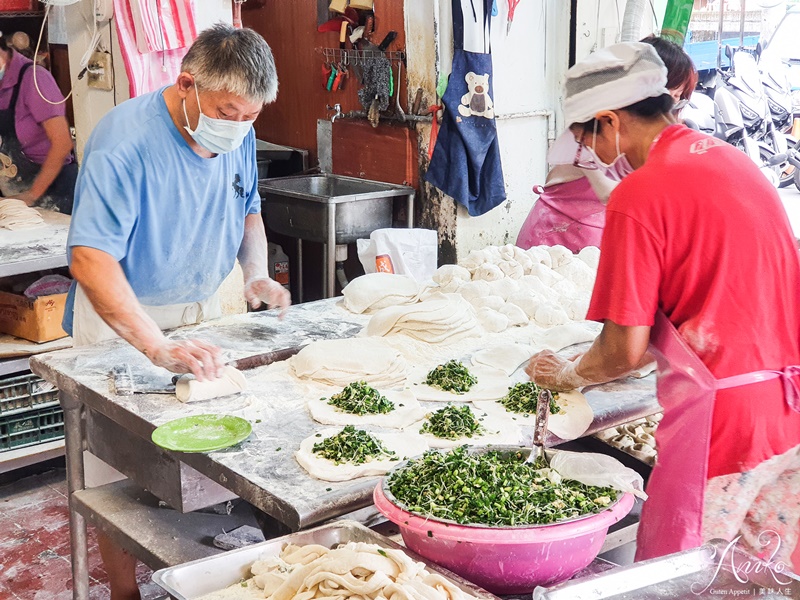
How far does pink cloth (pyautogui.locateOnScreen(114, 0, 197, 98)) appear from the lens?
449 centimetres

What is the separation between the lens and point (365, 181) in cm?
654

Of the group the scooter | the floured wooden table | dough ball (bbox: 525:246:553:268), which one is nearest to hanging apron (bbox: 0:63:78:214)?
the floured wooden table

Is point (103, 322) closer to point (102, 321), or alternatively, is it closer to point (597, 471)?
point (102, 321)

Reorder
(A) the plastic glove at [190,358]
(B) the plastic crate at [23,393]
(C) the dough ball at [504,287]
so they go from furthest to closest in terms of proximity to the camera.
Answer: (B) the plastic crate at [23,393] < (C) the dough ball at [504,287] < (A) the plastic glove at [190,358]

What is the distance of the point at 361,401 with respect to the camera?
2709 millimetres

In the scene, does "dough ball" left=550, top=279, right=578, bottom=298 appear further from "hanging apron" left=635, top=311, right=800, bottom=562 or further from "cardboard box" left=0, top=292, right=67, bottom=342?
"cardboard box" left=0, top=292, right=67, bottom=342

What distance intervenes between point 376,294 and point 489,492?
1.80 m

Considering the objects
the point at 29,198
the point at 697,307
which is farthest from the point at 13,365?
the point at 697,307

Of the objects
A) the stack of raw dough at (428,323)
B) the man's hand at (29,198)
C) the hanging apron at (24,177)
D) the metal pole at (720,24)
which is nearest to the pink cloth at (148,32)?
the hanging apron at (24,177)

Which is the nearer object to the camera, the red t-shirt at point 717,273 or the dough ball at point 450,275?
the red t-shirt at point 717,273

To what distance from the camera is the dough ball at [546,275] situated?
12.9ft

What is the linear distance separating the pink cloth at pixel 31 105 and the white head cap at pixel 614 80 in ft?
13.2

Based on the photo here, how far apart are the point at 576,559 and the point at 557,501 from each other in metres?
0.13

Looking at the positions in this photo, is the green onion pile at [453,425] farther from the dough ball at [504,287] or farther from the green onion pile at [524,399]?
the dough ball at [504,287]
